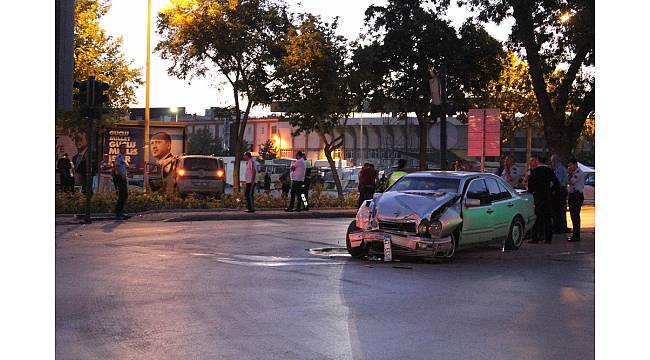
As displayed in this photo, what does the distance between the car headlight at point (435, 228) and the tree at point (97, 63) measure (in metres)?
27.9

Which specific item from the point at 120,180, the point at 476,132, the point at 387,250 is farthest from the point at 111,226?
the point at 387,250

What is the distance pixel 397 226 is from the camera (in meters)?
14.9

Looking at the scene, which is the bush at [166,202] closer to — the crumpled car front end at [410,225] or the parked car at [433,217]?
the parked car at [433,217]

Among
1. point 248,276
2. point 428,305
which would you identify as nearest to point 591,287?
point 428,305

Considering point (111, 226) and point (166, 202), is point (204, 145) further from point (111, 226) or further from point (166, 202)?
point (111, 226)

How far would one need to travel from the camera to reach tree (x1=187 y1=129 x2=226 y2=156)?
105 metres

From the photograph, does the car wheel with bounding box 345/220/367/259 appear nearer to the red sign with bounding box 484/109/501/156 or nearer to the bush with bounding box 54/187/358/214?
the red sign with bounding box 484/109/501/156

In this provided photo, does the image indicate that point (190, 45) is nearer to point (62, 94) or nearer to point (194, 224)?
point (194, 224)

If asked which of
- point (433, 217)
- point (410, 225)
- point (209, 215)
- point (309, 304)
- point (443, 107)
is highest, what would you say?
point (443, 107)

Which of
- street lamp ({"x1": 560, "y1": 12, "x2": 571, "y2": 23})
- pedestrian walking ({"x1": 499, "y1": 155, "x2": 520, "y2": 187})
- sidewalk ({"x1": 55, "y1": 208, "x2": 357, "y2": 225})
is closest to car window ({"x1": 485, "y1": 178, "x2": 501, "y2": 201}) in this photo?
pedestrian walking ({"x1": 499, "y1": 155, "x2": 520, "y2": 187})

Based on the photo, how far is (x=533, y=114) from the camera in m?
49.6

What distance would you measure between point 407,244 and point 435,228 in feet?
1.63
